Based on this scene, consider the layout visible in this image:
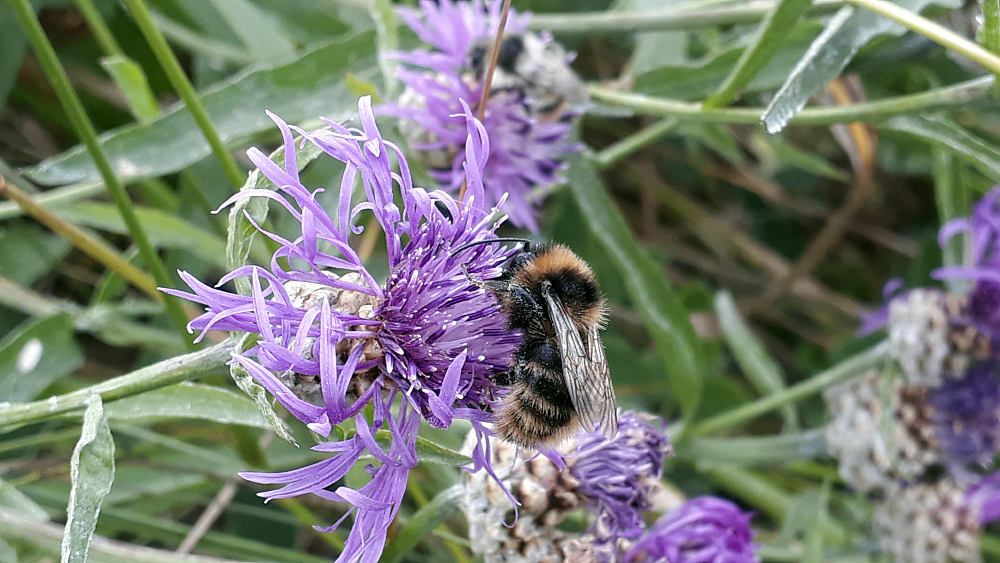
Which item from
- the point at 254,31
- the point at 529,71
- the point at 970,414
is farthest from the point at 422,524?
the point at 970,414

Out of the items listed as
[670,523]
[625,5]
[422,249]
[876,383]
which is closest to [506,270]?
[422,249]

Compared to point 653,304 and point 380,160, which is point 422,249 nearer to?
point 380,160

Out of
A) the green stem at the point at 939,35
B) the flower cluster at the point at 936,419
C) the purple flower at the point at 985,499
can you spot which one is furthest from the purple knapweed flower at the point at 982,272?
the green stem at the point at 939,35

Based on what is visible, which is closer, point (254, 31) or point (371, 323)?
point (371, 323)

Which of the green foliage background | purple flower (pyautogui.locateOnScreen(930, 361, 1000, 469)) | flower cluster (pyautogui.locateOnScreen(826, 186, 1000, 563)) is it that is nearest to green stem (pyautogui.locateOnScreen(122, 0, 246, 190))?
the green foliage background

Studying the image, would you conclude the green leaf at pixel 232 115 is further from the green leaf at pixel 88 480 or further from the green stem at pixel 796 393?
the green stem at pixel 796 393

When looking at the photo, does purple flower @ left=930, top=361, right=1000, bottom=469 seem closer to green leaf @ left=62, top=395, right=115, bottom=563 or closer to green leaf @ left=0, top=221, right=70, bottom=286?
green leaf @ left=62, top=395, right=115, bottom=563

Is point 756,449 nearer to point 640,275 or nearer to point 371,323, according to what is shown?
point 640,275
